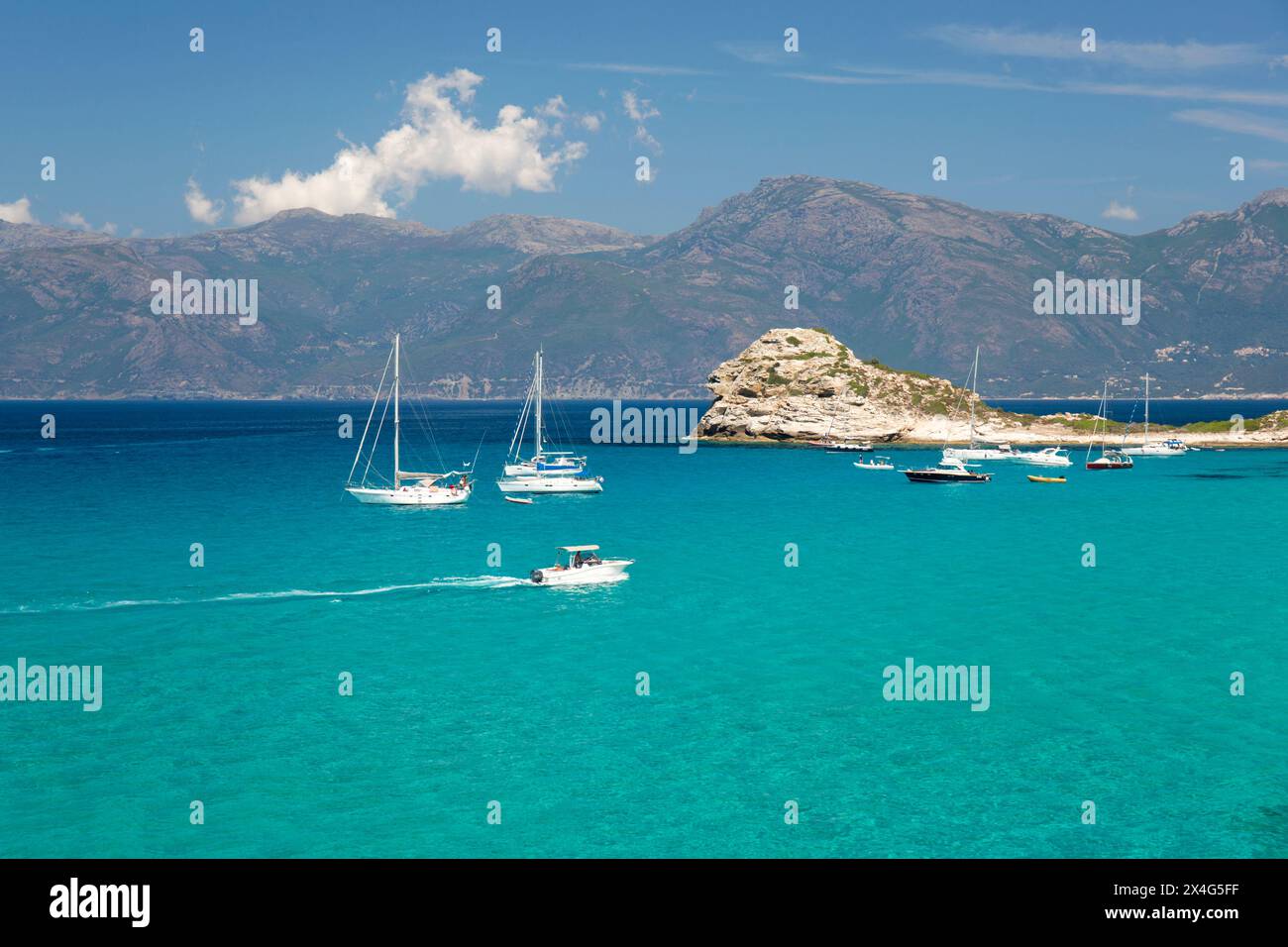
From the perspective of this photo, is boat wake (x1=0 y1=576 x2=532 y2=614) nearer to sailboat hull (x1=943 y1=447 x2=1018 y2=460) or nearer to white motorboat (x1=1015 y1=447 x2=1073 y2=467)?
white motorboat (x1=1015 y1=447 x2=1073 y2=467)

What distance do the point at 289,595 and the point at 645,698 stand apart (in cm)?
2883

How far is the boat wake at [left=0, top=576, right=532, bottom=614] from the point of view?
55.4m

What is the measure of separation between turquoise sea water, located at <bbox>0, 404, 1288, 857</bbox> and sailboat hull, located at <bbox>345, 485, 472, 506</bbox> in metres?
16.1

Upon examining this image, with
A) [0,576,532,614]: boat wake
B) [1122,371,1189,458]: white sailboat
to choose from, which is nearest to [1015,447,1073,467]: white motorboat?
[1122,371,1189,458]: white sailboat

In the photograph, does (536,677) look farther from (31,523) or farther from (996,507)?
(996,507)

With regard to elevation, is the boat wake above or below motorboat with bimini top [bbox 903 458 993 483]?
below

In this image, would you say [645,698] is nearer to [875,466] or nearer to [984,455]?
[875,466]

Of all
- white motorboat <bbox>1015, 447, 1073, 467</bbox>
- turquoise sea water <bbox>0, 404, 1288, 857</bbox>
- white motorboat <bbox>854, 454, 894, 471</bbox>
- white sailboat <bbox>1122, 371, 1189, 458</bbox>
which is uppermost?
white sailboat <bbox>1122, 371, 1189, 458</bbox>

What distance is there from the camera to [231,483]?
131 m

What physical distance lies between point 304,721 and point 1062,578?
50398mm

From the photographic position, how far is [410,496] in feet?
352
